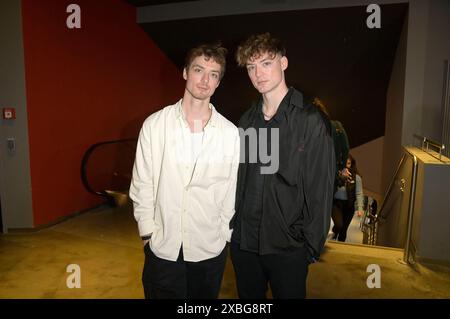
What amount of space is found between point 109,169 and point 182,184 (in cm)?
447

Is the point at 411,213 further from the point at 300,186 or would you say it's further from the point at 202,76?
the point at 202,76

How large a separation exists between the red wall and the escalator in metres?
0.15

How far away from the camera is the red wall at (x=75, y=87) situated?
14.4 feet

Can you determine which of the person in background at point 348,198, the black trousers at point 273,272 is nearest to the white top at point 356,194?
the person in background at point 348,198

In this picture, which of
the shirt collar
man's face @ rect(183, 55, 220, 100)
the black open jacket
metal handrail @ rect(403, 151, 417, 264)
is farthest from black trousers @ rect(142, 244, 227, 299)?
metal handrail @ rect(403, 151, 417, 264)

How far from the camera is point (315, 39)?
577 centimetres

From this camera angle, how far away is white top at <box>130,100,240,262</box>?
1841 mm

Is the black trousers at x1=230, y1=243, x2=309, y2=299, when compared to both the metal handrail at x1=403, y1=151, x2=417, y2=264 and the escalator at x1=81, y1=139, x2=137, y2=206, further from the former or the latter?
the escalator at x1=81, y1=139, x2=137, y2=206

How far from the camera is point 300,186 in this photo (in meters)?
1.76

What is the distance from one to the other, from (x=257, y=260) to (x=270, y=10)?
4.50 metres

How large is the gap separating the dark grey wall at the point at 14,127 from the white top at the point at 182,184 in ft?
10.2

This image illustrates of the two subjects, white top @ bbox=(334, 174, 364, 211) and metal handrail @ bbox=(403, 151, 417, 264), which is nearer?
metal handrail @ bbox=(403, 151, 417, 264)
